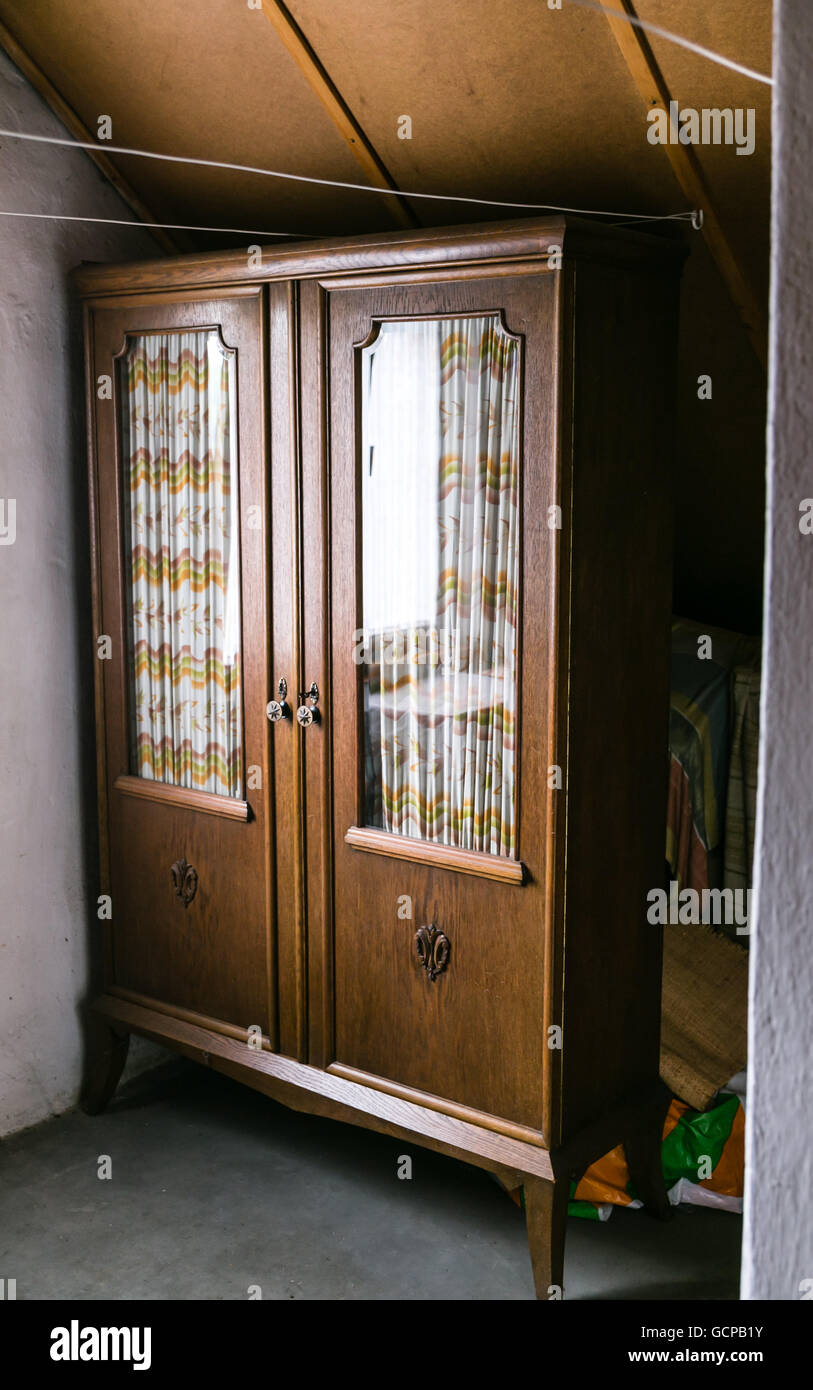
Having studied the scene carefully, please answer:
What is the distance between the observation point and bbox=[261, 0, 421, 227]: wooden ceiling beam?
227cm

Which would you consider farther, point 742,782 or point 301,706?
point 742,782

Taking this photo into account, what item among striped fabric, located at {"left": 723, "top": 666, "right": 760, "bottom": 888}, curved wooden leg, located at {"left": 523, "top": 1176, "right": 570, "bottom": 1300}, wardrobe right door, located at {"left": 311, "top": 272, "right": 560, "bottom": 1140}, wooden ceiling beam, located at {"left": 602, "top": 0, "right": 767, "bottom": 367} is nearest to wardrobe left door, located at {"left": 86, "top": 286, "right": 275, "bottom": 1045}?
wardrobe right door, located at {"left": 311, "top": 272, "right": 560, "bottom": 1140}

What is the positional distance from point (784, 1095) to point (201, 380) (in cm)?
194

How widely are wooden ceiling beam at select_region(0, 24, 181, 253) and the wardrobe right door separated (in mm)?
898

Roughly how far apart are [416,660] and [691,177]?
100 centimetres

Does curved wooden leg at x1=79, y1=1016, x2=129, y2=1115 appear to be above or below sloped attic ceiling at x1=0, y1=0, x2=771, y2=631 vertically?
below

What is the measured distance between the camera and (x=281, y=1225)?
2.51 m

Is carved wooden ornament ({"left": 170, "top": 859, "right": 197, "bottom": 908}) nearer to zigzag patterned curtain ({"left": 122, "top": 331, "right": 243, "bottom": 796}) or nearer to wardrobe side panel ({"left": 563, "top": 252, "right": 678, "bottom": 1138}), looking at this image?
zigzag patterned curtain ({"left": 122, "top": 331, "right": 243, "bottom": 796})

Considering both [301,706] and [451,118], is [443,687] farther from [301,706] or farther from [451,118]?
[451,118]

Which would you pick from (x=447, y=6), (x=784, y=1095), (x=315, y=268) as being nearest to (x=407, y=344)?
(x=315, y=268)

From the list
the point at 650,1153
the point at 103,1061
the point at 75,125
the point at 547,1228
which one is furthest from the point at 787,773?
the point at 75,125

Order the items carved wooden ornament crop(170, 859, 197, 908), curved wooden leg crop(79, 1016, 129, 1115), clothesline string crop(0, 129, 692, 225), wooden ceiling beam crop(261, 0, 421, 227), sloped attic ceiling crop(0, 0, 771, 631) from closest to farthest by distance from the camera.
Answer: sloped attic ceiling crop(0, 0, 771, 631) < wooden ceiling beam crop(261, 0, 421, 227) < clothesline string crop(0, 129, 692, 225) < carved wooden ornament crop(170, 859, 197, 908) < curved wooden leg crop(79, 1016, 129, 1115)

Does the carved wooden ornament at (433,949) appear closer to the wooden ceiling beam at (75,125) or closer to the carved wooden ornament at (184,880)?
the carved wooden ornament at (184,880)

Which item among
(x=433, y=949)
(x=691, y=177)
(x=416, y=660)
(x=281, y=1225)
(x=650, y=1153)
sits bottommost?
(x=281, y=1225)
